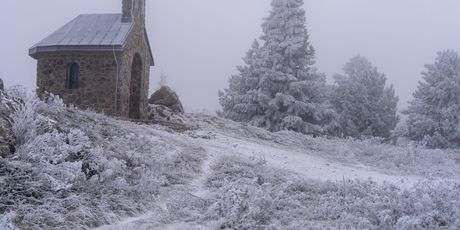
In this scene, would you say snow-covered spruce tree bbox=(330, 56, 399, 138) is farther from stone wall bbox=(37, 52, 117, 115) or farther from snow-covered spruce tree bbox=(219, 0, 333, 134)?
stone wall bbox=(37, 52, 117, 115)

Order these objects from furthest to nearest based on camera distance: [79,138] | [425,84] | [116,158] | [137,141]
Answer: [425,84] < [137,141] < [116,158] < [79,138]

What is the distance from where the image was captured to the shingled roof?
18734mm

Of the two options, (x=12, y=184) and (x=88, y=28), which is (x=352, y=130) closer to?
(x=88, y=28)

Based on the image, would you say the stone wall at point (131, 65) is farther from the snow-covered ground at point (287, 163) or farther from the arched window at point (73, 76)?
the snow-covered ground at point (287, 163)

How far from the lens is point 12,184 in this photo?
6355mm

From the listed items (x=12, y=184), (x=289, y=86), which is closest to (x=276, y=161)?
(x=12, y=184)

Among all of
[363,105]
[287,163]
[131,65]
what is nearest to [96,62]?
[131,65]

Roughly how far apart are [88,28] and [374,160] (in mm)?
12268

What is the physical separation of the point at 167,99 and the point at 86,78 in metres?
6.03

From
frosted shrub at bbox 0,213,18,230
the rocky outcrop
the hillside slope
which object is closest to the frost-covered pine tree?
the hillside slope

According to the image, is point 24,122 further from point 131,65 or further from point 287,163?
point 131,65

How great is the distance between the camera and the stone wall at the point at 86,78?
1877 cm

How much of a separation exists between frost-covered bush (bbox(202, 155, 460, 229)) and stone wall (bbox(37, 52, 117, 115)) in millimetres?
10734

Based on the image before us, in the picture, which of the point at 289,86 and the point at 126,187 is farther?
the point at 289,86
